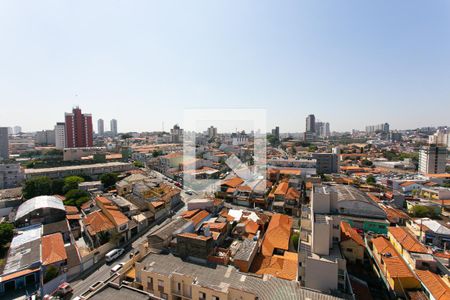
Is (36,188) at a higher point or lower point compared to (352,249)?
higher

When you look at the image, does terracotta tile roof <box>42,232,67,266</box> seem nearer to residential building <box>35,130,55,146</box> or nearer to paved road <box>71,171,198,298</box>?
paved road <box>71,171,198,298</box>

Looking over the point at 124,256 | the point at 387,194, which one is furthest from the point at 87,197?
the point at 387,194

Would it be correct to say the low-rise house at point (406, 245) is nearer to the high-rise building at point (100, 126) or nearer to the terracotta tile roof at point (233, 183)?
the terracotta tile roof at point (233, 183)

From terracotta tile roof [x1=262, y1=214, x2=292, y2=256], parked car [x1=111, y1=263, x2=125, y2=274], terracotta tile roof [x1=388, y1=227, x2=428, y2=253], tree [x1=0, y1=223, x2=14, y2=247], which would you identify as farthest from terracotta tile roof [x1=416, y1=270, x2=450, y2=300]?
tree [x1=0, y1=223, x2=14, y2=247]

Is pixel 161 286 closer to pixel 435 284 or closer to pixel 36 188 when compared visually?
pixel 435 284

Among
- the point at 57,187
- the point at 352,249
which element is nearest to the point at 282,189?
the point at 352,249

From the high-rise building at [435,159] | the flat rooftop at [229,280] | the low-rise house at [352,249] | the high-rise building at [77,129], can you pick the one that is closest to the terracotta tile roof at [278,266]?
the flat rooftop at [229,280]
